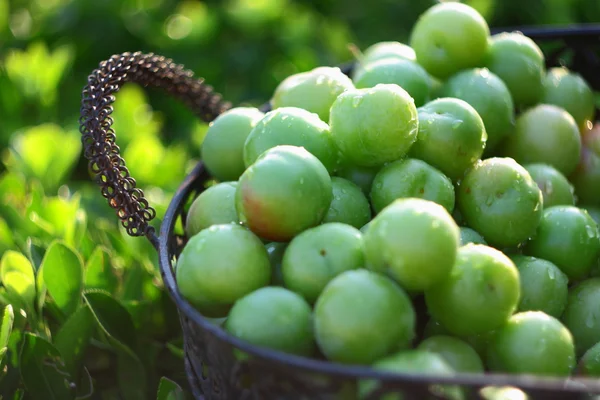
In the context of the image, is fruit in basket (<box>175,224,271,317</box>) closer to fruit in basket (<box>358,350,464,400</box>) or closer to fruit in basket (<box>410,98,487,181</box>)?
fruit in basket (<box>358,350,464,400</box>)

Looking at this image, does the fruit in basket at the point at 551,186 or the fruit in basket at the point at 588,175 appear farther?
the fruit in basket at the point at 588,175

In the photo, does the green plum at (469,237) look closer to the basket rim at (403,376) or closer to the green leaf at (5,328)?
the basket rim at (403,376)

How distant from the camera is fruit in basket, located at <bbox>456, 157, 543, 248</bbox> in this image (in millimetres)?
949

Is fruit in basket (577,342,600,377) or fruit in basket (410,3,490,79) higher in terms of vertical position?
fruit in basket (410,3,490,79)

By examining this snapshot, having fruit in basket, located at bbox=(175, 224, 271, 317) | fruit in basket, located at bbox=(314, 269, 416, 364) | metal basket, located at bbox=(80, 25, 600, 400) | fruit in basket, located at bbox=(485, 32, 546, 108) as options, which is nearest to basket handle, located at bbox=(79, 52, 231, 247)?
metal basket, located at bbox=(80, 25, 600, 400)

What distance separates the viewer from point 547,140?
3.94ft

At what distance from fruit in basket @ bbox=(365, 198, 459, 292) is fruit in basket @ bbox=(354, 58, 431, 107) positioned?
410 millimetres

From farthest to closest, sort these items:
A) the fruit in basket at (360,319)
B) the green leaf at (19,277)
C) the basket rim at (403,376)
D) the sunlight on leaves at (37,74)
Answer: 1. the sunlight on leaves at (37,74)
2. the green leaf at (19,277)
3. the fruit in basket at (360,319)
4. the basket rim at (403,376)

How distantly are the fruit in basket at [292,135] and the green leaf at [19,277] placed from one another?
1.60 ft

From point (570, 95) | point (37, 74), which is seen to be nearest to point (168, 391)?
point (570, 95)

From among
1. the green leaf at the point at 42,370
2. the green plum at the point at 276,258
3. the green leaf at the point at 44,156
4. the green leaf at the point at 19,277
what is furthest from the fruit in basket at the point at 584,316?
the green leaf at the point at 44,156

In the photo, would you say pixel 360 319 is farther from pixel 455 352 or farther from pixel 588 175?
pixel 588 175

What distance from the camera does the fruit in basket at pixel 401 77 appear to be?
1134 mm

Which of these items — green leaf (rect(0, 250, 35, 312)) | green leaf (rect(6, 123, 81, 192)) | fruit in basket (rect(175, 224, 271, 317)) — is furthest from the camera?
green leaf (rect(6, 123, 81, 192))
